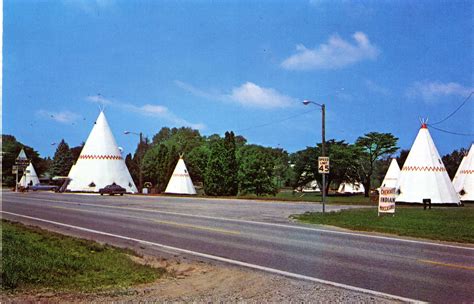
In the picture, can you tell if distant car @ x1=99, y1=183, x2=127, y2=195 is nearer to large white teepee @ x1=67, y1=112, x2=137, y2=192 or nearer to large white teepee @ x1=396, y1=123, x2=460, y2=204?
large white teepee @ x1=67, y1=112, x2=137, y2=192

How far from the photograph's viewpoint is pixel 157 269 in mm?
9000

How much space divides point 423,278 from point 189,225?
34.1 ft

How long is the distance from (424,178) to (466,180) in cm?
1453

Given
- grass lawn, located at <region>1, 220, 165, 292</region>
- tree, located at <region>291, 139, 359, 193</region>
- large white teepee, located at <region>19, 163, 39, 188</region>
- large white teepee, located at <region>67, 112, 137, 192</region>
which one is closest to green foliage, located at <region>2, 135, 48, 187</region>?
large white teepee, located at <region>19, 163, 39, 188</region>

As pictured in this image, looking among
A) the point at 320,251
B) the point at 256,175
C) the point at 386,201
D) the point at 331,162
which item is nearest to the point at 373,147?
the point at 331,162

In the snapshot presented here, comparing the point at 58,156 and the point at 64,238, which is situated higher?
the point at 58,156

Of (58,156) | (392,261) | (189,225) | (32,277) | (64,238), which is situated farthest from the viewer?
(58,156)

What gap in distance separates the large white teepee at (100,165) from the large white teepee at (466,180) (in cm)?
3699

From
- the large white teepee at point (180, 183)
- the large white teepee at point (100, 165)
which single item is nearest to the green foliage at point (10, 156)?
the large white teepee at point (100, 165)

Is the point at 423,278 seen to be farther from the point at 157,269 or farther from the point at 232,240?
the point at 232,240

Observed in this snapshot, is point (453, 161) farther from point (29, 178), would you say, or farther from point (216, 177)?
point (29, 178)

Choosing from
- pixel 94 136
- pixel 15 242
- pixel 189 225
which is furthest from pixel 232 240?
pixel 94 136

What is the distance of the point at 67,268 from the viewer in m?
8.55

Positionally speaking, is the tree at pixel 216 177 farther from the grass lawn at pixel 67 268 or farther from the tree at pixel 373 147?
the grass lawn at pixel 67 268
